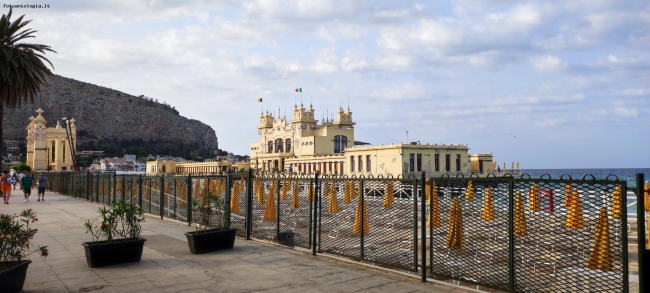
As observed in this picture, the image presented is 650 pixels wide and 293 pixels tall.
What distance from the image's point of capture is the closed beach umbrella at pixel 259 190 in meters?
12.6

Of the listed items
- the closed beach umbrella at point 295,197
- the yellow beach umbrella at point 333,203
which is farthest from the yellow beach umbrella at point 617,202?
the closed beach umbrella at point 295,197

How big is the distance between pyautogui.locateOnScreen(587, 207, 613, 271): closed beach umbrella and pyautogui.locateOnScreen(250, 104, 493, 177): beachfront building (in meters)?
34.5

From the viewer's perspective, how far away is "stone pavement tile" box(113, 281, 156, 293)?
752 centimetres

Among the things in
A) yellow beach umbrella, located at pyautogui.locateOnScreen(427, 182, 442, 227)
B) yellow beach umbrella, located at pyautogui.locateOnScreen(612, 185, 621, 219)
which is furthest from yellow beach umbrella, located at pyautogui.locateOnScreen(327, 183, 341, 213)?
yellow beach umbrella, located at pyautogui.locateOnScreen(612, 185, 621, 219)

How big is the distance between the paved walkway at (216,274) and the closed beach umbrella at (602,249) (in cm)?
196

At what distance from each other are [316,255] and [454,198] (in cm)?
345

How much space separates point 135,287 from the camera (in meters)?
7.69

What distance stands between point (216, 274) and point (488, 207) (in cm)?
458

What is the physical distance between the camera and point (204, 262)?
968 centimetres

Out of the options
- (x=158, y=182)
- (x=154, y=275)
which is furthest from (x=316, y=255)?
(x=158, y=182)

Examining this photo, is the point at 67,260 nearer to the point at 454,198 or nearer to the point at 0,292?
the point at 0,292

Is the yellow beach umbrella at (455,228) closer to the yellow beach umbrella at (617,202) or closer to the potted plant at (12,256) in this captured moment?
the yellow beach umbrella at (617,202)

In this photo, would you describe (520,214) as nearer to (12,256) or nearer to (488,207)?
(488,207)

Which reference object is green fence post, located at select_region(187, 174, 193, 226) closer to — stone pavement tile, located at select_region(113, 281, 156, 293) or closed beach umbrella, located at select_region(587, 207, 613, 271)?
stone pavement tile, located at select_region(113, 281, 156, 293)
